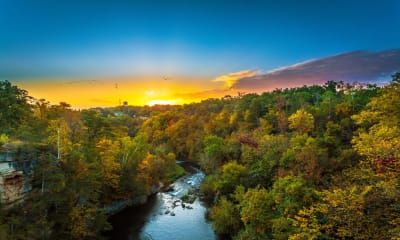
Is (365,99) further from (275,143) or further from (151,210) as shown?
(151,210)

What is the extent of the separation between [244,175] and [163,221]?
37.6 feet

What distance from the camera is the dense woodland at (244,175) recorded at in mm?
17625

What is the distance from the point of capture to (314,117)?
48.2 metres

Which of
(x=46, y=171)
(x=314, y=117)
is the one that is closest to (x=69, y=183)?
(x=46, y=171)

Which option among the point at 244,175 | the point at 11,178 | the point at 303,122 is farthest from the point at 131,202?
the point at 303,122

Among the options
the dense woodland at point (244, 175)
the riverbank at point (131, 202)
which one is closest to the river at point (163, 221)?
the riverbank at point (131, 202)

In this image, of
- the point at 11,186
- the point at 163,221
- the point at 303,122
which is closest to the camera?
the point at 11,186

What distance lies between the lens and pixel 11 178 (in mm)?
21281

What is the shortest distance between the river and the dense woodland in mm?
2032

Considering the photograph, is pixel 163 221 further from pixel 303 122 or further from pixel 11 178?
pixel 303 122

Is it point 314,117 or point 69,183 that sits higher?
point 314,117

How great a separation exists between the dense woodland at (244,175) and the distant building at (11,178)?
67 cm

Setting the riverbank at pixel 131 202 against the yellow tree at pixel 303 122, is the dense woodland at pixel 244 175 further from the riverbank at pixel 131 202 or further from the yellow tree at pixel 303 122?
the riverbank at pixel 131 202

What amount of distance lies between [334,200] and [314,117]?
3292 cm
